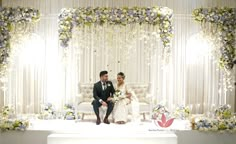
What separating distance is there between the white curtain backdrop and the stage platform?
9.12ft

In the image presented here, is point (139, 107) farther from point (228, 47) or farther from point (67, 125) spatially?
point (228, 47)

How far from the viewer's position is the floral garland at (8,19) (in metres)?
9.08

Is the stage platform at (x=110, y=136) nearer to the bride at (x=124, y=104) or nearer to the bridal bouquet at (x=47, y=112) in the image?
the bride at (x=124, y=104)

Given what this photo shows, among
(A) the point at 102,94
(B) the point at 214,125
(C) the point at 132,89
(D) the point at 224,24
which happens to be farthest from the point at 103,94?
(D) the point at 224,24

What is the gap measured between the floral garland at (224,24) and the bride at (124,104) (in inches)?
82.1

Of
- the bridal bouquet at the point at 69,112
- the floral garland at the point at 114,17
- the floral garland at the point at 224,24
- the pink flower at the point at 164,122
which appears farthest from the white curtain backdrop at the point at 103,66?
the pink flower at the point at 164,122

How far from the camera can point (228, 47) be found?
9453 millimetres

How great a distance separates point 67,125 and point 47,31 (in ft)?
10.4

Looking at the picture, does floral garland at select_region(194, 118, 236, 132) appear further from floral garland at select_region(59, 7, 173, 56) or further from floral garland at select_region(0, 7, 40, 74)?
floral garland at select_region(0, 7, 40, 74)

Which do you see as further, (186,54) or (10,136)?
(186,54)

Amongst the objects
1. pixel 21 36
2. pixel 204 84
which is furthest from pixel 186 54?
pixel 21 36

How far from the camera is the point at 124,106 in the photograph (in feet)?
30.5

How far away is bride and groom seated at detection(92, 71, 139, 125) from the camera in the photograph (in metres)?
9.22

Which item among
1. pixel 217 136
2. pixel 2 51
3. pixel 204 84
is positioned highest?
pixel 2 51
